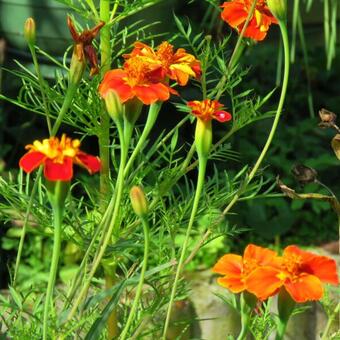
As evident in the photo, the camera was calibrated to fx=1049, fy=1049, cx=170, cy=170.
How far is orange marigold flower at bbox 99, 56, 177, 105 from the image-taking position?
124cm

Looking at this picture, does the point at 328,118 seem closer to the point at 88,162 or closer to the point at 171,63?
the point at 171,63

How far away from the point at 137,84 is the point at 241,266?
0.26 meters

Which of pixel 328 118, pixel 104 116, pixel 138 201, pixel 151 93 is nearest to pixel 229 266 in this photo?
pixel 138 201

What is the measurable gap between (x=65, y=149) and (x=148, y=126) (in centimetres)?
20

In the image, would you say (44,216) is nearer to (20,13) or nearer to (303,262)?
(303,262)

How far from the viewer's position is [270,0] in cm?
128

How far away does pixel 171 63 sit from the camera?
1.36 metres

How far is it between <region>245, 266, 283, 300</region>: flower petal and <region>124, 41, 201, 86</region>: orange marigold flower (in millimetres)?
320

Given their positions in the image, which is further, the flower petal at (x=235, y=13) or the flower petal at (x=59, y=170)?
the flower petal at (x=235, y=13)

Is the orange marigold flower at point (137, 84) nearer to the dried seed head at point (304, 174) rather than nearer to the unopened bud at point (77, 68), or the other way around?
the unopened bud at point (77, 68)

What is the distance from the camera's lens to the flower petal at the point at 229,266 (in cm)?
115

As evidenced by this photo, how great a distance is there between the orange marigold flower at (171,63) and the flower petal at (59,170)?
0.89 ft

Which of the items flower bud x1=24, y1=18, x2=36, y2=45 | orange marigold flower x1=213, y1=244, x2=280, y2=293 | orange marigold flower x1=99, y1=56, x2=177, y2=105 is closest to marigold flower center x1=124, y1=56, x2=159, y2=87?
orange marigold flower x1=99, y1=56, x2=177, y2=105

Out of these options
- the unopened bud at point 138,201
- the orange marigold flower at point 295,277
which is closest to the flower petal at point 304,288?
the orange marigold flower at point 295,277
